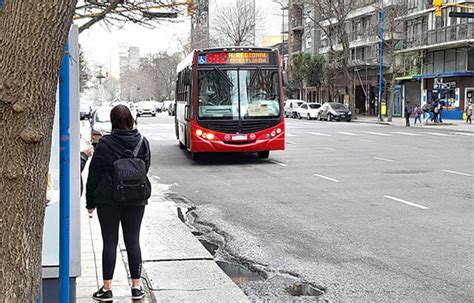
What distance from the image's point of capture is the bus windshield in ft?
57.3

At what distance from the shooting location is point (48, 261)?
14.8 ft

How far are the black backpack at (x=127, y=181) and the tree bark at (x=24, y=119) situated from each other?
2.65 m

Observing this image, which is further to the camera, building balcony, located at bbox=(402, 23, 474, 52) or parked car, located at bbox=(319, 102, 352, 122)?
parked car, located at bbox=(319, 102, 352, 122)

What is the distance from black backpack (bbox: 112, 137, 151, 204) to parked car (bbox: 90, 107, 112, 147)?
18014 mm

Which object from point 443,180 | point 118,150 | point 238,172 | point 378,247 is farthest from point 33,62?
point 238,172

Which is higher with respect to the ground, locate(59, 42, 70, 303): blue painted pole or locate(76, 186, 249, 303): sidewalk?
locate(59, 42, 70, 303): blue painted pole

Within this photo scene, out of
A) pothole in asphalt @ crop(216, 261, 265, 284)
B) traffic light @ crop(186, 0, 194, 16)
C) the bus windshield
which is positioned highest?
traffic light @ crop(186, 0, 194, 16)

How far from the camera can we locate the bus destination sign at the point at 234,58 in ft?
57.9

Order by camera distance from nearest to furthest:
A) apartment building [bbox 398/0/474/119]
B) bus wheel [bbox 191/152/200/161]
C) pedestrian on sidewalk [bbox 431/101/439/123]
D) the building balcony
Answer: bus wheel [bbox 191/152/200/161] < pedestrian on sidewalk [bbox 431/101/439/123] < the building balcony < apartment building [bbox 398/0/474/119]

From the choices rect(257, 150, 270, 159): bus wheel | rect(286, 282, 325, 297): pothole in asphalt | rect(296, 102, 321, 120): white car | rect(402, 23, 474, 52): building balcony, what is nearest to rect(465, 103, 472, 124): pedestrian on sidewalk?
rect(402, 23, 474, 52): building balcony

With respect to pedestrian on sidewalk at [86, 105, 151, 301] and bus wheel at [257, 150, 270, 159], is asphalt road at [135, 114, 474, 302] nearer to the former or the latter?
bus wheel at [257, 150, 270, 159]

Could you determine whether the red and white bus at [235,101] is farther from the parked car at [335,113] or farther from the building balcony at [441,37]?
the parked car at [335,113]

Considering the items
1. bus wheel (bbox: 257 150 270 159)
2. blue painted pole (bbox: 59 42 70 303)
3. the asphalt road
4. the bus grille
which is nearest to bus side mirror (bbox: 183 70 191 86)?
the bus grille

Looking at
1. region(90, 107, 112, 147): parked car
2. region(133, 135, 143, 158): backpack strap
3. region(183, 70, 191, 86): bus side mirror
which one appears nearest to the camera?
region(133, 135, 143, 158): backpack strap
